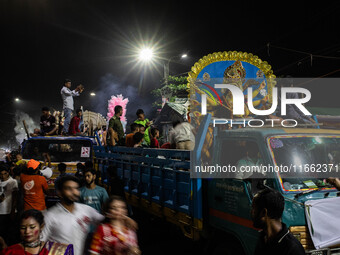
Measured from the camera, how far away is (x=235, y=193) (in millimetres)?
3648

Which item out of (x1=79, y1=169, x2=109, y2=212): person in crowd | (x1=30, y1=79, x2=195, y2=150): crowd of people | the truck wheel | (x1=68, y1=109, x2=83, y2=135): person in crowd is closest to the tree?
(x1=30, y1=79, x2=195, y2=150): crowd of people

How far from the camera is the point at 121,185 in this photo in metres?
5.62

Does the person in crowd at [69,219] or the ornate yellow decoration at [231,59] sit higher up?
the ornate yellow decoration at [231,59]

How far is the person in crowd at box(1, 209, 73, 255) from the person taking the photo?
95.8 inches

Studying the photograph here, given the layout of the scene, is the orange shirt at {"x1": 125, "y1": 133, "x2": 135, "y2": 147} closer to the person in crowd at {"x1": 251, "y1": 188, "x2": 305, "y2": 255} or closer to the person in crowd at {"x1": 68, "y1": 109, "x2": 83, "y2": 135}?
the person in crowd at {"x1": 68, "y1": 109, "x2": 83, "y2": 135}

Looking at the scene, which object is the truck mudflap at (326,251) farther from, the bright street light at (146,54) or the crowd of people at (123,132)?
the bright street light at (146,54)

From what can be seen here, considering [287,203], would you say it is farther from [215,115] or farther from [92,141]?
[92,141]

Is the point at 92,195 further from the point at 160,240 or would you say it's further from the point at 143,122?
the point at 143,122

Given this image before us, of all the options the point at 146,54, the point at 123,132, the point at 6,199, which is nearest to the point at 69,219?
the point at 6,199

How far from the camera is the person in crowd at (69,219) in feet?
9.17

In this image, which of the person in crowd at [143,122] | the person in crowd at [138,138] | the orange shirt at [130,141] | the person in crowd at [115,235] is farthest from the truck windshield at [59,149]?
the person in crowd at [115,235]

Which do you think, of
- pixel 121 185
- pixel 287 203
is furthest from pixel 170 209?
pixel 287 203

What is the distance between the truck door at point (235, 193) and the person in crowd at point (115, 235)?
4.59 ft

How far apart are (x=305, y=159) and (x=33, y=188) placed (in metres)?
4.02
